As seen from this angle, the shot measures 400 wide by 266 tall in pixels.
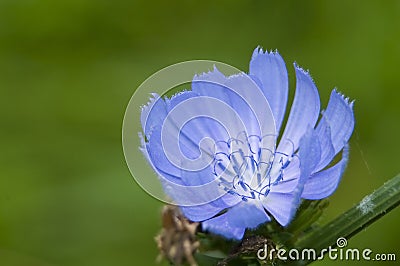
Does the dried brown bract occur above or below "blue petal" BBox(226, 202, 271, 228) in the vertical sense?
above

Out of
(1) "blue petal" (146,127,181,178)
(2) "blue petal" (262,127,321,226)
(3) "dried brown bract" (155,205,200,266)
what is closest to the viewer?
(2) "blue petal" (262,127,321,226)

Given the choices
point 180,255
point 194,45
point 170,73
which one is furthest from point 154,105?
point 194,45

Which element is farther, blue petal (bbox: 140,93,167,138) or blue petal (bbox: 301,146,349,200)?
blue petal (bbox: 140,93,167,138)

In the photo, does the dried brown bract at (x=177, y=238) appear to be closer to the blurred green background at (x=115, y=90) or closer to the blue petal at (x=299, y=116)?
the blue petal at (x=299, y=116)

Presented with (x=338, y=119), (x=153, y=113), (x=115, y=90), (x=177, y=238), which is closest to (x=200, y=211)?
(x=153, y=113)

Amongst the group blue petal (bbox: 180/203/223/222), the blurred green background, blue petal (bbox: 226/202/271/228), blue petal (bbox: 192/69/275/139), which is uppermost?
the blurred green background

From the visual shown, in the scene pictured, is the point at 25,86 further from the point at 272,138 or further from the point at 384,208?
the point at 384,208

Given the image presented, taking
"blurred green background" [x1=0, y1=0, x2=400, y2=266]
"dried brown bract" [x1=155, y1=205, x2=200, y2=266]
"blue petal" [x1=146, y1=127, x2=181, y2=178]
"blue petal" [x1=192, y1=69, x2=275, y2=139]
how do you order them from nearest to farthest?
"blue petal" [x1=146, y1=127, x2=181, y2=178], "blue petal" [x1=192, y1=69, x2=275, y2=139], "dried brown bract" [x1=155, y1=205, x2=200, y2=266], "blurred green background" [x1=0, y1=0, x2=400, y2=266]

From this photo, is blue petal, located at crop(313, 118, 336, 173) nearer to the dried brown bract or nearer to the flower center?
the flower center

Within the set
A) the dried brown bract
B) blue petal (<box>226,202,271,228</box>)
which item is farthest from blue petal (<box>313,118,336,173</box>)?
the dried brown bract
